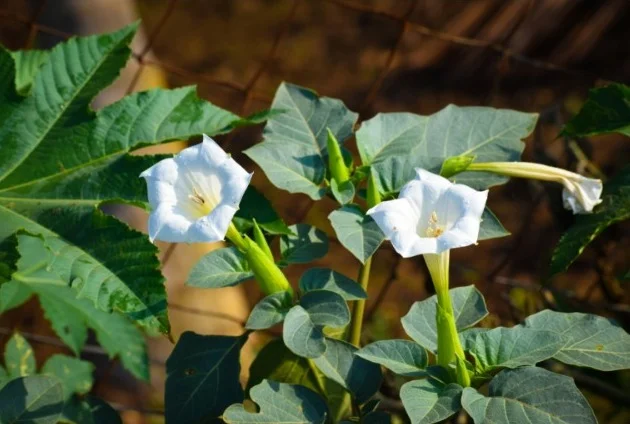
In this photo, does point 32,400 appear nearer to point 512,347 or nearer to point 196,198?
point 196,198

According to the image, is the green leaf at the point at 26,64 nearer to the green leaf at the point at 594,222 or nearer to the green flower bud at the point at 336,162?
the green flower bud at the point at 336,162

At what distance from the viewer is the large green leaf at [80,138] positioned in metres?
1.33

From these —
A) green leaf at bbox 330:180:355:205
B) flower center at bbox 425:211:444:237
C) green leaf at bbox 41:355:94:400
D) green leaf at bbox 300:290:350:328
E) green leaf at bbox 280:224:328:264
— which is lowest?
green leaf at bbox 41:355:94:400

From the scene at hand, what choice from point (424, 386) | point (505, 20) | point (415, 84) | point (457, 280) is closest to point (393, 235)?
point (424, 386)

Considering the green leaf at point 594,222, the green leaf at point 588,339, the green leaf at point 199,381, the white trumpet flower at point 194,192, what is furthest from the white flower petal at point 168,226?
the green leaf at point 594,222

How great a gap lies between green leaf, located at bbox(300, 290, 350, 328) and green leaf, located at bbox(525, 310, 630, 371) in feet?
0.81

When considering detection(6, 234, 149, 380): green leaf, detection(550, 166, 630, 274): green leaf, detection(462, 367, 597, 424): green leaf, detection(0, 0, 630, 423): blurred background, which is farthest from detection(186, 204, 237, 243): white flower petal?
detection(0, 0, 630, 423): blurred background

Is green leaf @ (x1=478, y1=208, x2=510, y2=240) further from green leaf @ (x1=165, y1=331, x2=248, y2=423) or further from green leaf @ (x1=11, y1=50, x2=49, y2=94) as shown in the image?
green leaf @ (x1=11, y1=50, x2=49, y2=94)

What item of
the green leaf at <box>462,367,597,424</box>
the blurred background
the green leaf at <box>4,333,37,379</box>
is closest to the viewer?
the green leaf at <box>462,367,597,424</box>

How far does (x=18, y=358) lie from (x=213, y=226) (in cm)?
77

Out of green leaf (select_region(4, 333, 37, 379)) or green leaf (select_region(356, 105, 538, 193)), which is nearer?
green leaf (select_region(356, 105, 538, 193))

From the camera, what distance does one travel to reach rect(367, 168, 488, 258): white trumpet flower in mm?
1087

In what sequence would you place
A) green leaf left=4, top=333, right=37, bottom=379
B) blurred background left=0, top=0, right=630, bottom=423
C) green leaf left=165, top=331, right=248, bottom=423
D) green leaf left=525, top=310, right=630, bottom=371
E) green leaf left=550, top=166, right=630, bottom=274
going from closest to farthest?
green leaf left=525, top=310, right=630, bottom=371, green leaf left=165, top=331, right=248, bottom=423, green leaf left=550, top=166, right=630, bottom=274, green leaf left=4, top=333, right=37, bottom=379, blurred background left=0, top=0, right=630, bottom=423

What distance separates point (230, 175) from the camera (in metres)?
1.16
